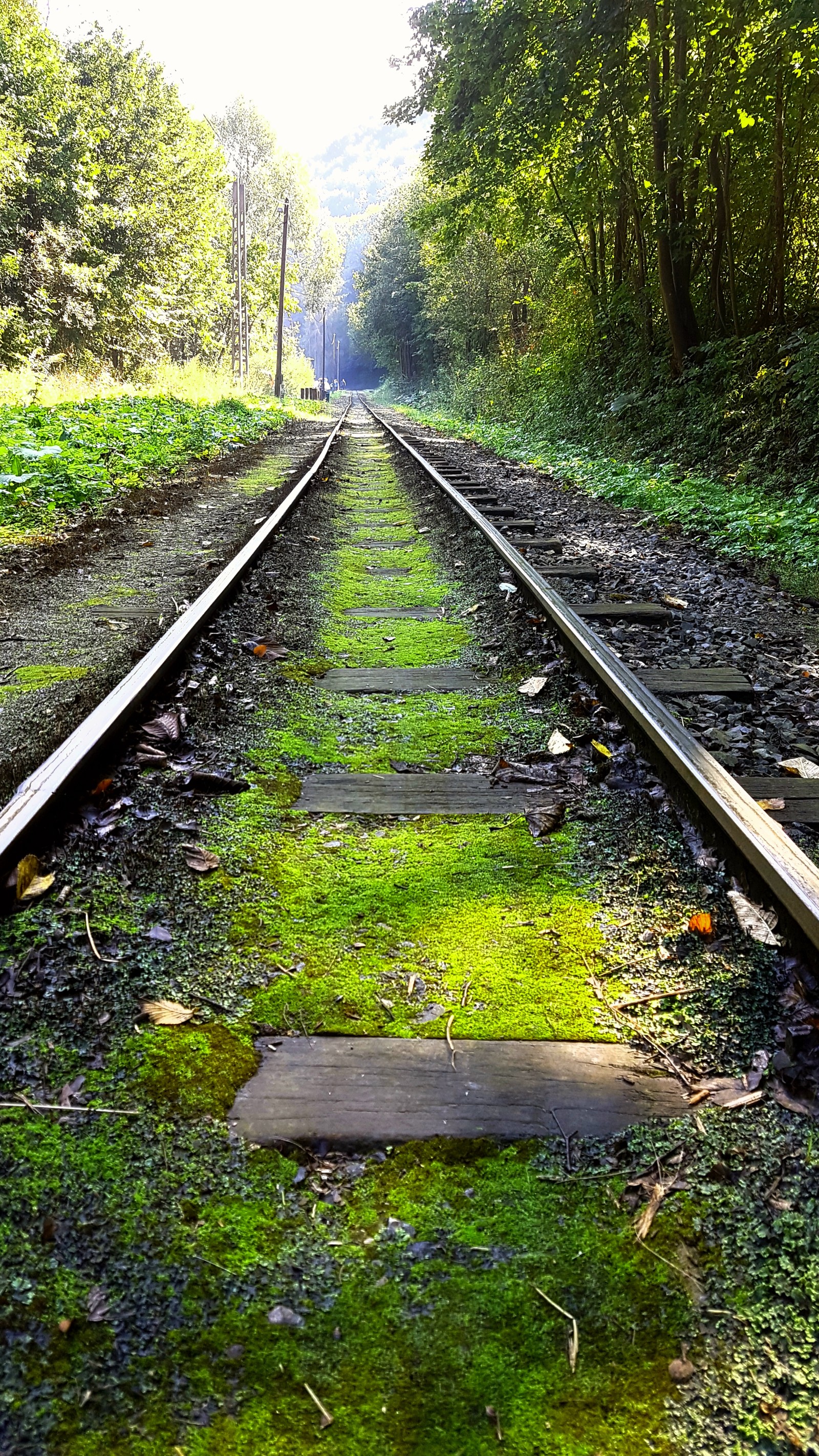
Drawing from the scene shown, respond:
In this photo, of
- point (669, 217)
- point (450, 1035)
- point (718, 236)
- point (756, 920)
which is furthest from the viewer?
point (669, 217)

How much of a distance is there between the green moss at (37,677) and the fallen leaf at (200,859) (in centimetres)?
158

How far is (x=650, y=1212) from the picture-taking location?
1.34m

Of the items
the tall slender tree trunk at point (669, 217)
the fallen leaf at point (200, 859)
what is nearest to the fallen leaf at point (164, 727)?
the fallen leaf at point (200, 859)

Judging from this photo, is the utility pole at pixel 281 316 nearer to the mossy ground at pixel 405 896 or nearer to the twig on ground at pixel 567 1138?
the mossy ground at pixel 405 896

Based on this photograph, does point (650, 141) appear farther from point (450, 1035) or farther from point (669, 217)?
point (450, 1035)

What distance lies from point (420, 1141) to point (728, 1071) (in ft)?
1.99

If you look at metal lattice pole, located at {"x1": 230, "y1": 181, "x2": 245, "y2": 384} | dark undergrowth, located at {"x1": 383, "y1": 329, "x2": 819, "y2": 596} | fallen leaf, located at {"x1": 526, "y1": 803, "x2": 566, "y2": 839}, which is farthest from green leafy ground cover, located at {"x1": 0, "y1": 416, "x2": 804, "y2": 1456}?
metal lattice pole, located at {"x1": 230, "y1": 181, "x2": 245, "y2": 384}

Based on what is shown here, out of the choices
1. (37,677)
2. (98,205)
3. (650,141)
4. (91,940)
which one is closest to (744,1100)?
(91,940)

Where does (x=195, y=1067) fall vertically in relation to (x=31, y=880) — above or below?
below

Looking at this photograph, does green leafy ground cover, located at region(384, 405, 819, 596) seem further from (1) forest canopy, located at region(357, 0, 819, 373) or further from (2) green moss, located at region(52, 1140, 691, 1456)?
(2) green moss, located at region(52, 1140, 691, 1456)

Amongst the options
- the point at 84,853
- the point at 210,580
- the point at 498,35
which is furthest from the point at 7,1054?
the point at 498,35

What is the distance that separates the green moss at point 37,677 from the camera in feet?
11.7

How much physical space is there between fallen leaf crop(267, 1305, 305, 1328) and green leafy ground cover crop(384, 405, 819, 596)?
206 inches

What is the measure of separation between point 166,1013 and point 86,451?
8778 mm
